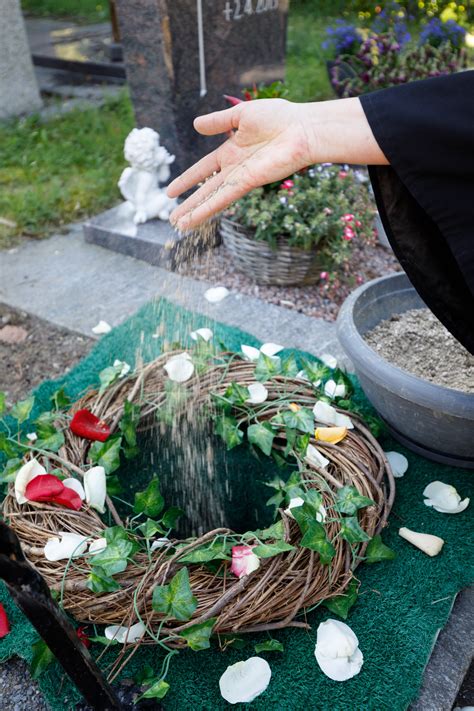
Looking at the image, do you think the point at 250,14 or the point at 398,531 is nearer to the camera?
the point at 398,531

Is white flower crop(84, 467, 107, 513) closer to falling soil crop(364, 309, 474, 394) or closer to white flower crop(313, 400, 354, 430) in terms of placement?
white flower crop(313, 400, 354, 430)

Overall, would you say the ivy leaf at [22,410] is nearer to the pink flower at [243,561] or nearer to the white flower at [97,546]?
the white flower at [97,546]

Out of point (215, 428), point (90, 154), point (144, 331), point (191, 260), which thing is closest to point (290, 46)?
point (90, 154)

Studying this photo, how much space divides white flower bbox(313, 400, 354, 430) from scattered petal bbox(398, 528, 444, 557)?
36 centimetres

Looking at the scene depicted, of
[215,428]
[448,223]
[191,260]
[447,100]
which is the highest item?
[447,100]

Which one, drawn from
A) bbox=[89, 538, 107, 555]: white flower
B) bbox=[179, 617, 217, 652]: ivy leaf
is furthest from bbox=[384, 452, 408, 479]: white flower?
bbox=[89, 538, 107, 555]: white flower

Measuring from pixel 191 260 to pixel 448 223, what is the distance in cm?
248

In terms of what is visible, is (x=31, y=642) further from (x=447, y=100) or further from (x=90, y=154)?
(x=90, y=154)

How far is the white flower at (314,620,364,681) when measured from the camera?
150 centimetres

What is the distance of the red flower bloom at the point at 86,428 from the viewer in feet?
6.22

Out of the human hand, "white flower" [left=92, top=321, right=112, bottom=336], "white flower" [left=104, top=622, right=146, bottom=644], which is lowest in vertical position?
"white flower" [left=92, top=321, right=112, bottom=336]

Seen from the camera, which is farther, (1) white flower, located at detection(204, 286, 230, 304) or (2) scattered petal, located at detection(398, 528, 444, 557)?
(1) white flower, located at detection(204, 286, 230, 304)

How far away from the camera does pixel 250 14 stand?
4.01 meters

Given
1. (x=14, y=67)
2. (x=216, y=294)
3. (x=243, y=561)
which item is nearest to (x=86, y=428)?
(x=243, y=561)
